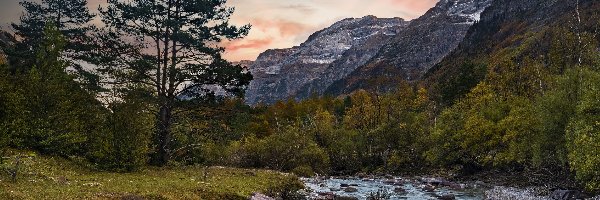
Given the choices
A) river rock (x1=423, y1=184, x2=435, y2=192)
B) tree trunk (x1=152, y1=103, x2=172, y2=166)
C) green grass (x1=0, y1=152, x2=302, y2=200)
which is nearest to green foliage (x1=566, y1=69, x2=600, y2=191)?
river rock (x1=423, y1=184, x2=435, y2=192)

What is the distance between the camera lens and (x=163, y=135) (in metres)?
41.5

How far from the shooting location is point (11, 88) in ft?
103

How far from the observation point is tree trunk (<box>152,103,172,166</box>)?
41000mm

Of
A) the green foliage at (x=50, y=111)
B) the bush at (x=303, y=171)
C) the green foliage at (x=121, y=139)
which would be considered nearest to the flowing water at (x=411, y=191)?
the bush at (x=303, y=171)

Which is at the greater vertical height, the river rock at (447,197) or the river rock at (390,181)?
the river rock at (447,197)

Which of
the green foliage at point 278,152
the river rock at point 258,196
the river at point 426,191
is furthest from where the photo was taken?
the green foliage at point 278,152

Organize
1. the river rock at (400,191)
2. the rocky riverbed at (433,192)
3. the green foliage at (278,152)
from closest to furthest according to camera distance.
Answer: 1. the rocky riverbed at (433,192)
2. the river rock at (400,191)
3. the green foliage at (278,152)

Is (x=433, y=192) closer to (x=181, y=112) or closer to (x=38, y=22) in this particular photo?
(x=181, y=112)

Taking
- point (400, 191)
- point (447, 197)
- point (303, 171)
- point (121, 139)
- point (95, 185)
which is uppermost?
point (121, 139)

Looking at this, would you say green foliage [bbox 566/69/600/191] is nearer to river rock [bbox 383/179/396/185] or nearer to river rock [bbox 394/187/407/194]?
river rock [bbox 394/187/407/194]

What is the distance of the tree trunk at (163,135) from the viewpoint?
4100cm

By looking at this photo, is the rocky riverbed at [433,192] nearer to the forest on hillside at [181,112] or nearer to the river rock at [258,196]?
the forest on hillside at [181,112]

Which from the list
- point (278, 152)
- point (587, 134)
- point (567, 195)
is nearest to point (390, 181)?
point (278, 152)

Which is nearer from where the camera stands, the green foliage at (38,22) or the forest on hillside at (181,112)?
the forest on hillside at (181,112)
